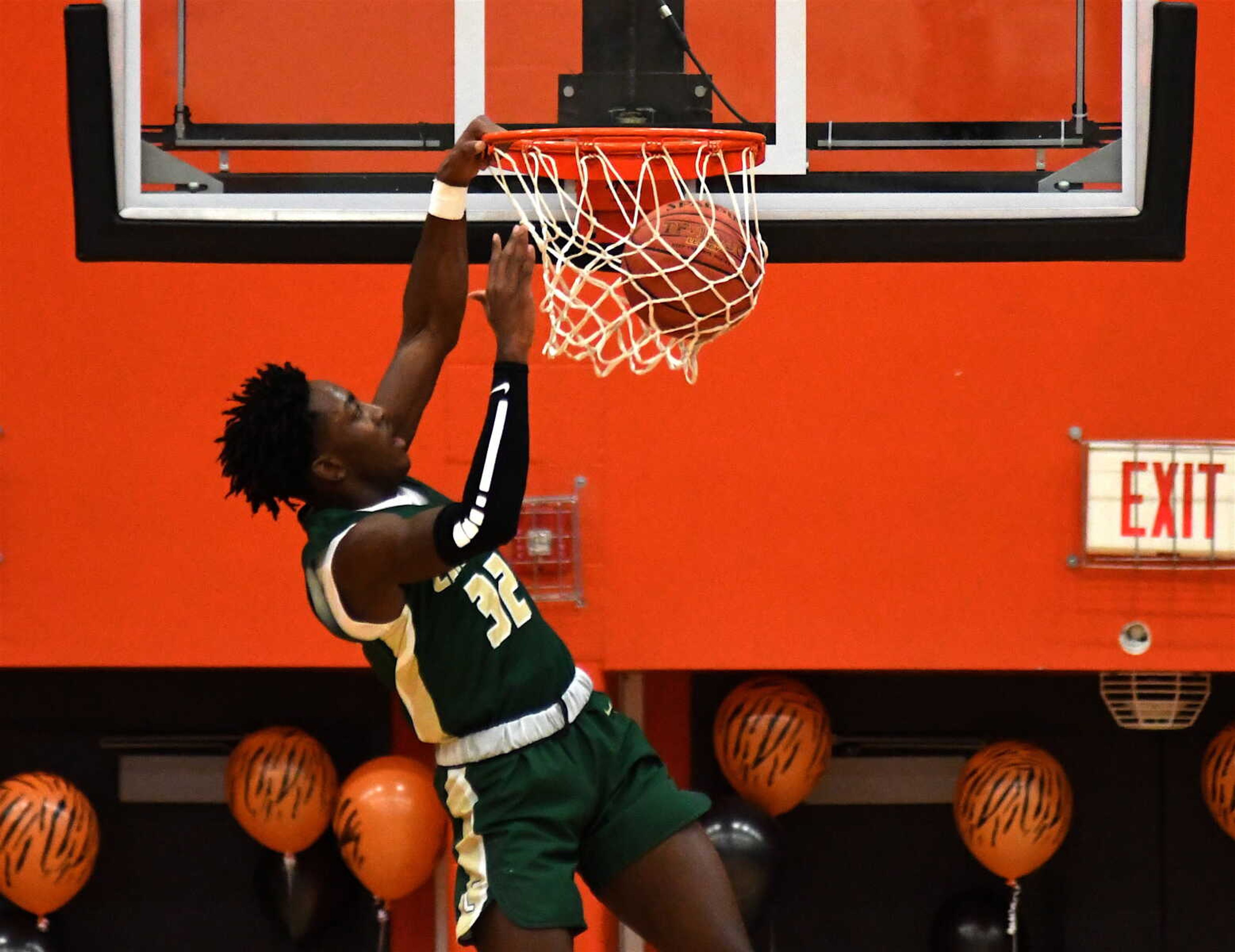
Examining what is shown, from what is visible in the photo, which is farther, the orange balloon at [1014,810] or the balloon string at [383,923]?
the balloon string at [383,923]

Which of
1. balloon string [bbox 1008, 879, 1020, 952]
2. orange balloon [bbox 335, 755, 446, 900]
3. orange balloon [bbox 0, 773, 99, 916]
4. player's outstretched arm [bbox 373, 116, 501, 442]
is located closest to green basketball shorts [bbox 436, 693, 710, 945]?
player's outstretched arm [bbox 373, 116, 501, 442]

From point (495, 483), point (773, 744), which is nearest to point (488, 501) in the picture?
point (495, 483)

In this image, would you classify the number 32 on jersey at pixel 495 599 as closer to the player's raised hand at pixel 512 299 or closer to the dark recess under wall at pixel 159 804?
the player's raised hand at pixel 512 299

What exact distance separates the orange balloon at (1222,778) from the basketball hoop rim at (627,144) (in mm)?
2303

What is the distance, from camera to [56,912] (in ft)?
18.7

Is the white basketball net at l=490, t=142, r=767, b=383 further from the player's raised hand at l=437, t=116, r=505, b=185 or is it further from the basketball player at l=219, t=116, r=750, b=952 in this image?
the basketball player at l=219, t=116, r=750, b=952

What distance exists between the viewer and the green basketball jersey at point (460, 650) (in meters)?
3.58

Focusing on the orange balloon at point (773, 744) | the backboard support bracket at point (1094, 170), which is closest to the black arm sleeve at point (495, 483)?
the orange balloon at point (773, 744)

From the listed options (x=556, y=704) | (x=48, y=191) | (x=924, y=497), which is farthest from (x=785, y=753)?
(x=48, y=191)

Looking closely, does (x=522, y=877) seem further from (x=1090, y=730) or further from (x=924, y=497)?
(x=1090, y=730)

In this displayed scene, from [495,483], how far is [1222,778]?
281cm

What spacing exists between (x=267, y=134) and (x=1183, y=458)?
103 inches

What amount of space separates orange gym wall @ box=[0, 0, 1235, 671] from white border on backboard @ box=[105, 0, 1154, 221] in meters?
0.14

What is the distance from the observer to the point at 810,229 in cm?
486
